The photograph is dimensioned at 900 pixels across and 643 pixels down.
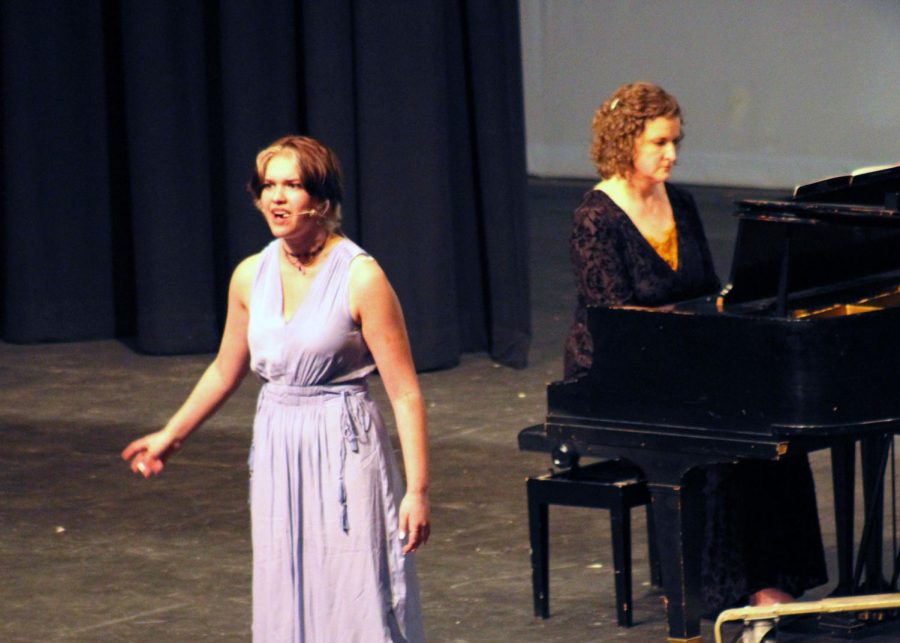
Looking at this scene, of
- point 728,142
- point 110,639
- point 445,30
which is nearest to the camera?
point 110,639

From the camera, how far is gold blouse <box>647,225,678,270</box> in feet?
16.9

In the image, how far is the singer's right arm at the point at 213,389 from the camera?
13.3 ft

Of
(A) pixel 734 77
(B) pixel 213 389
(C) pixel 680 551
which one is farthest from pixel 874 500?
(A) pixel 734 77

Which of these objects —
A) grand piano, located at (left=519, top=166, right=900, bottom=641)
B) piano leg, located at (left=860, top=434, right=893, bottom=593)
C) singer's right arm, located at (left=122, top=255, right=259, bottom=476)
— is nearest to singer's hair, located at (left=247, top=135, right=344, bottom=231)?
singer's right arm, located at (left=122, top=255, right=259, bottom=476)

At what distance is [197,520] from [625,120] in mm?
2215

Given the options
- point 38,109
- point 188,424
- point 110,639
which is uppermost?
point 38,109

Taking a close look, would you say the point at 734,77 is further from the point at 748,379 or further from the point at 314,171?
the point at 314,171

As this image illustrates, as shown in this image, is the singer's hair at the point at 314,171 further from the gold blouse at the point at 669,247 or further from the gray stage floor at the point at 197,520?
the gray stage floor at the point at 197,520

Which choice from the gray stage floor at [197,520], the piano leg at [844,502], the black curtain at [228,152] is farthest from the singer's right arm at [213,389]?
the black curtain at [228,152]

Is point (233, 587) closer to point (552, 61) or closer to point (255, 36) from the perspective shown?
point (255, 36)

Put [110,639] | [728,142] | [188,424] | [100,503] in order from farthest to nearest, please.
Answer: [728,142] < [100,503] < [110,639] < [188,424]

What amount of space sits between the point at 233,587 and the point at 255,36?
404cm

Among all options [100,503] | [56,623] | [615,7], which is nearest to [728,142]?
[615,7]

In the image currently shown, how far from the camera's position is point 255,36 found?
907cm
